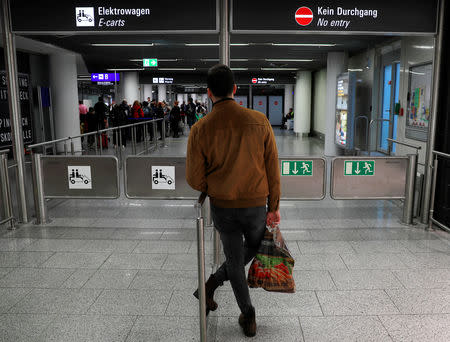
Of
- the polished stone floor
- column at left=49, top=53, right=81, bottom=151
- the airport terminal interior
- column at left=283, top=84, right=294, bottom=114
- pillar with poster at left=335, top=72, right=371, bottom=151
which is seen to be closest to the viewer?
the polished stone floor

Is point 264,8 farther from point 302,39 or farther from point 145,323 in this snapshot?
point 302,39

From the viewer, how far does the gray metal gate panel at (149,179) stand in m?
5.08

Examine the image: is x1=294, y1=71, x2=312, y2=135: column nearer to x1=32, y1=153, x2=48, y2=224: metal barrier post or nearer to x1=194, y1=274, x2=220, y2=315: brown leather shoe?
x1=32, y1=153, x2=48, y2=224: metal barrier post

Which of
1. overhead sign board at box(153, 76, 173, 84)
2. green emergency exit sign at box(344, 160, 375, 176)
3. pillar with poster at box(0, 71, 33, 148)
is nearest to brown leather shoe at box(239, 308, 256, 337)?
green emergency exit sign at box(344, 160, 375, 176)

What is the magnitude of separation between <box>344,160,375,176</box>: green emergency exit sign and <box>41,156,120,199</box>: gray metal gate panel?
287 cm

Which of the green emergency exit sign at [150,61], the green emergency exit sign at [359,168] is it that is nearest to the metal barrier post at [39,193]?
the green emergency exit sign at [359,168]

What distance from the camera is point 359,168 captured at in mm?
5117

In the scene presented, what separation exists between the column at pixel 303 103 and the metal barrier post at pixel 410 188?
14.4 m

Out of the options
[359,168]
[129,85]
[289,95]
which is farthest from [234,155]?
[289,95]

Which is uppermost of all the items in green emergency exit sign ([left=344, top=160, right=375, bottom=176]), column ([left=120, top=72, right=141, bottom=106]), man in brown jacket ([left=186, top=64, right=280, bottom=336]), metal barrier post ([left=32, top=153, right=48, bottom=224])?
column ([left=120, top=72, right=141, bottom=106])

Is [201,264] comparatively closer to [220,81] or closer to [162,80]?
[220,81]

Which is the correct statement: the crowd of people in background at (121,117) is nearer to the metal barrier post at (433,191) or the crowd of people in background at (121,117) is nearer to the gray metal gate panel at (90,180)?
the gray metal gate panel at (90,180)

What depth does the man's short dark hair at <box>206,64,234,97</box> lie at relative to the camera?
2414 millimetres

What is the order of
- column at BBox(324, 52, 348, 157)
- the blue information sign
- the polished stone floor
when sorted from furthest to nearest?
1. the blue information sign
2. column at BBox(324, 52, 348, 157)
3. the polished stone floor
